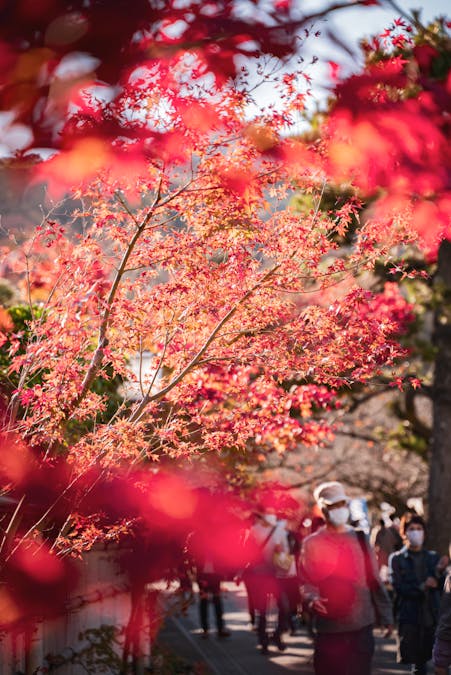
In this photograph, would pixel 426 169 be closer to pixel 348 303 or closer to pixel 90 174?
pixel 348 303

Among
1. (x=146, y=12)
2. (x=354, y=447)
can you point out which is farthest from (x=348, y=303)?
(x=354, y=447)

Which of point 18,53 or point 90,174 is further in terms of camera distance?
point 90,174

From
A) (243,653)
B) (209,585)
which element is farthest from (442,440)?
(243,653)

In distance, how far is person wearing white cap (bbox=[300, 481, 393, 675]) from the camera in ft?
26.7

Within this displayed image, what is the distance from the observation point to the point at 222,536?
13320mm

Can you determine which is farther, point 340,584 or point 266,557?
point 266,557

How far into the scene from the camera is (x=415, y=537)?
10898 mm

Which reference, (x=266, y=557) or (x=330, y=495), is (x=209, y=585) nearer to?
(x=266, y=557)

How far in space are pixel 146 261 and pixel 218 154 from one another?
837 millimetres

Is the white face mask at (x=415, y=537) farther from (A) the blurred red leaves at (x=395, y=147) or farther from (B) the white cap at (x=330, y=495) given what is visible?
(A) the blurred red leaves at (x=395, y=147)

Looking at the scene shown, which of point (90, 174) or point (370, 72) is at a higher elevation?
point (370, 72)

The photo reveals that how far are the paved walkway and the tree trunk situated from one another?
212 cm

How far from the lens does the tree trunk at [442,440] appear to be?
53.9ft

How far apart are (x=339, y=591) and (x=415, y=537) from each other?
2989 mm
